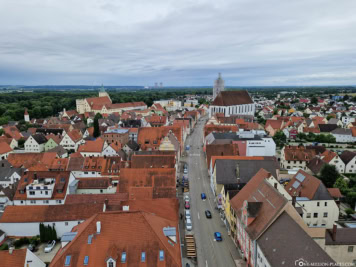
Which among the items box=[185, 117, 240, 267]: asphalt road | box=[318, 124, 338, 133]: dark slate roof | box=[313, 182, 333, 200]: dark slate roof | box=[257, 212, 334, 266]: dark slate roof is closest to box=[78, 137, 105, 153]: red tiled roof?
box=[185, 117, 240, 267]: asphalt road

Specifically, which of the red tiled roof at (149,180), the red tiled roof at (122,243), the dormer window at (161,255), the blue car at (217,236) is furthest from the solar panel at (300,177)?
the dormer window at (161,255)

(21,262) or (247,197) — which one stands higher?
(247,197)

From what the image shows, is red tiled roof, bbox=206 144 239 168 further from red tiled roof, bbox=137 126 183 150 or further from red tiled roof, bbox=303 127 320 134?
red tiled roof, bbox=303 127 320 134

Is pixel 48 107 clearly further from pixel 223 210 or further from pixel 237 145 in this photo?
pixel 223 210

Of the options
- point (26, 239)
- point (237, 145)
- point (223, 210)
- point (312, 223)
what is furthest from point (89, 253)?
point (237, 145)

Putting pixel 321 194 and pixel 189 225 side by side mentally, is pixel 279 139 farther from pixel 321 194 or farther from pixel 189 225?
pixel 189 225

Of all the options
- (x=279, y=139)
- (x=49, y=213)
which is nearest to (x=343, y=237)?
(x=49, y=213)

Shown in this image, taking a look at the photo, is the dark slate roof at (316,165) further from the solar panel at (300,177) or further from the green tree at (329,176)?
the solar panel at (300,177)
